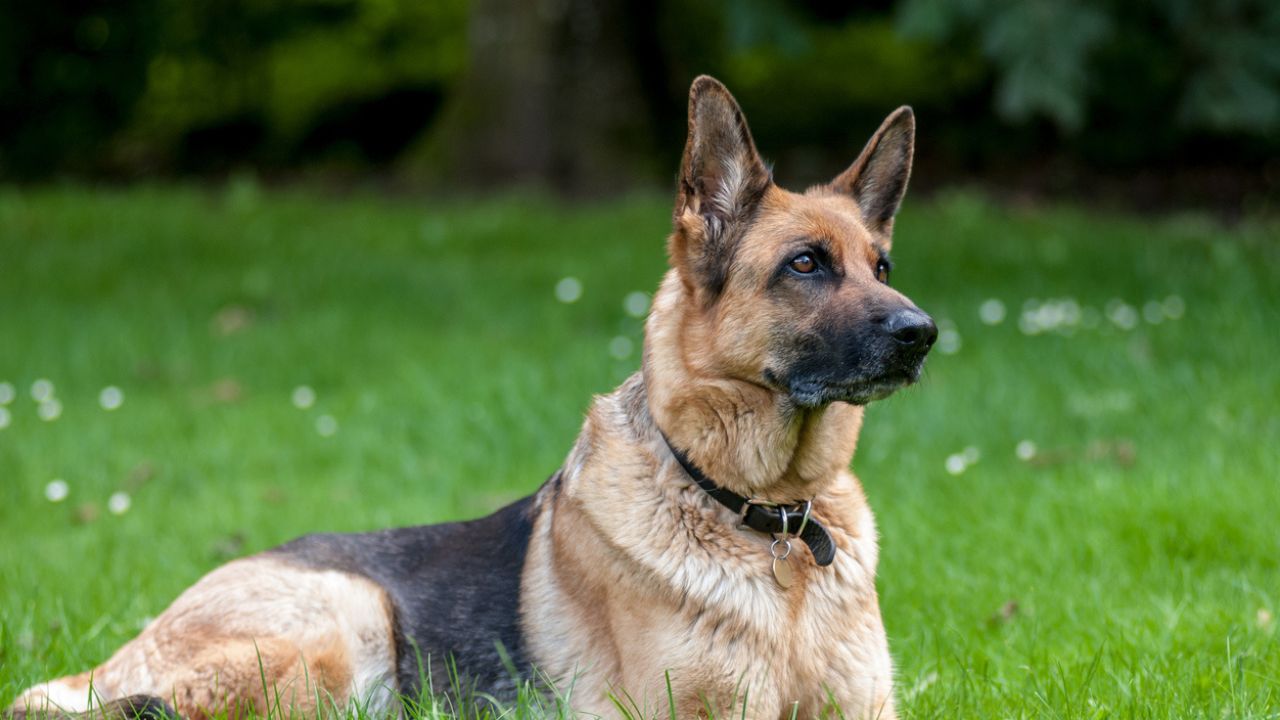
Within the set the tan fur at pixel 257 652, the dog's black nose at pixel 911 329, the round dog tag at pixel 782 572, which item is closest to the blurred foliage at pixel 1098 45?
the dog's black nose at pixel 911 329

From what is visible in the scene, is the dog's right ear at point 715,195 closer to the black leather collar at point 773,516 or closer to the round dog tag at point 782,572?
the black leather collar at point 773,516

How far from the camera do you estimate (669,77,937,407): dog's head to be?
12.5 feet

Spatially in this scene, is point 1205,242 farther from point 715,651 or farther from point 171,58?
point 171,58

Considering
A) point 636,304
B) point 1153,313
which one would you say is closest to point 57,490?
point 636,304

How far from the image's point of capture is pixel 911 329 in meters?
3.71

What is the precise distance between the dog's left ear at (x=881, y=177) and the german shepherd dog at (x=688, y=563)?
107 millimetres

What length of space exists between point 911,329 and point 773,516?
666 millimetres

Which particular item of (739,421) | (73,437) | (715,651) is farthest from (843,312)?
(73,437)

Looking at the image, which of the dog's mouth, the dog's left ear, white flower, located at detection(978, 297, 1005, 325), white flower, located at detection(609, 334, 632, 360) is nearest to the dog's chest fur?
the dog's mouth

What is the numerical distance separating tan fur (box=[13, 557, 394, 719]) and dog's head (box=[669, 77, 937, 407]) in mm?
1359

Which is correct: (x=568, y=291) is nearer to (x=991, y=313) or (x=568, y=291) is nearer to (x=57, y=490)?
(x=991, y=313)

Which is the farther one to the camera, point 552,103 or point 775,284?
point 552,103

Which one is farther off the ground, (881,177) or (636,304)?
(881,177)

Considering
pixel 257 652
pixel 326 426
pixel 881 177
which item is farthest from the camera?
pixel 326 426
